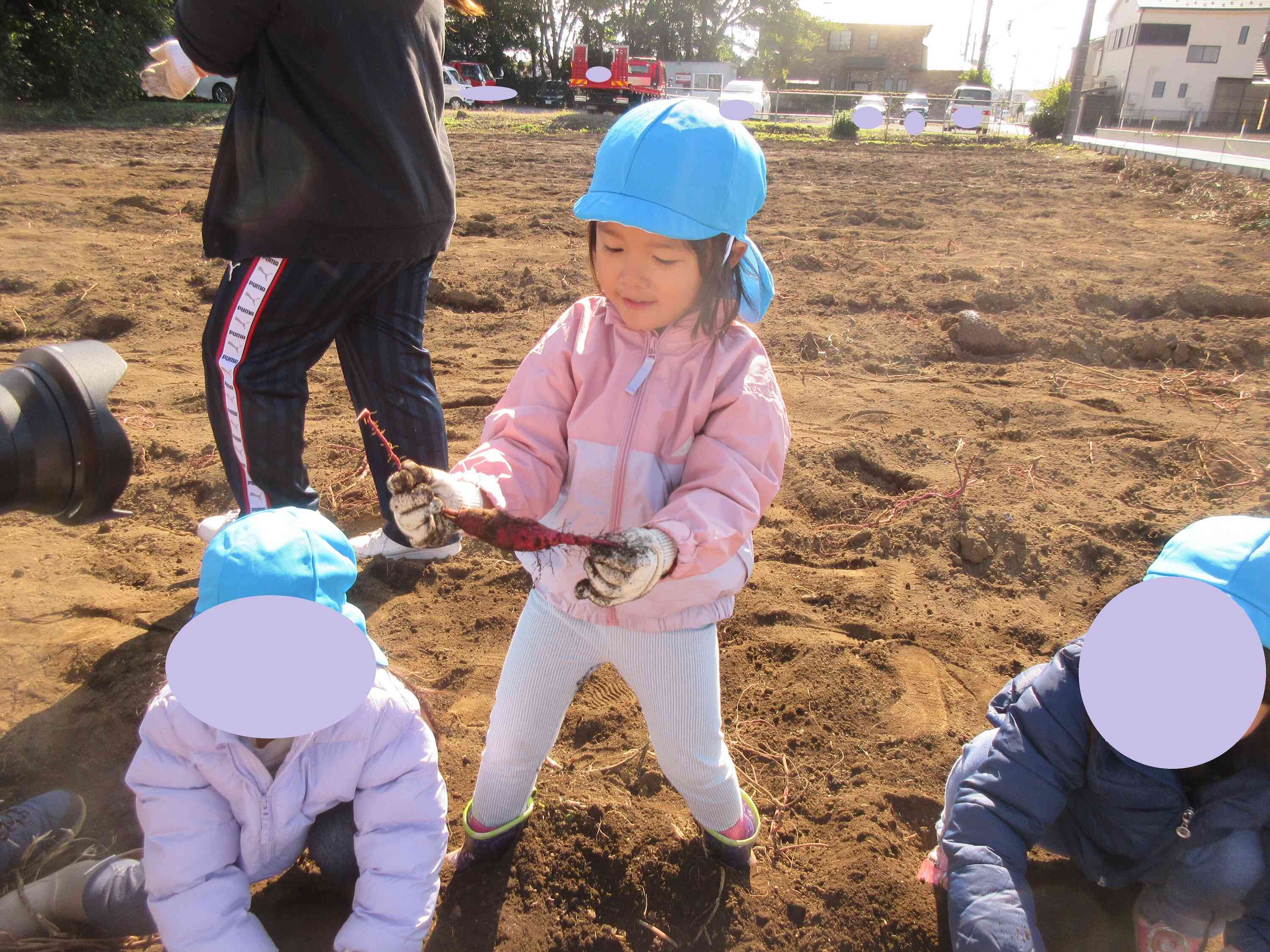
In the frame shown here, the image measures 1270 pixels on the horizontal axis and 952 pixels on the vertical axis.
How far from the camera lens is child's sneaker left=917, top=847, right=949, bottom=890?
5.75 ft

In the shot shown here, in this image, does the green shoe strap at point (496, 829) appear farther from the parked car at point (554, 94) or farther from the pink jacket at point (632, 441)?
the parked car at point (554, 94)

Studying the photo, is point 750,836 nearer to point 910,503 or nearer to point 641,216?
point 641,216

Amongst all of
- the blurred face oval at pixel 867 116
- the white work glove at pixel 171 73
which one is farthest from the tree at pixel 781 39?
the white work glove at pixel 171 73

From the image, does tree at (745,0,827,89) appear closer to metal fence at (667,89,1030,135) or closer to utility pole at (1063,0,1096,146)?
metal fence at (667,89,1030,135)

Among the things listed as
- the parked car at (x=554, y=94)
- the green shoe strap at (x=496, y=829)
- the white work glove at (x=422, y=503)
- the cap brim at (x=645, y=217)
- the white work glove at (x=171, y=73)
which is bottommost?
the green shoe strap at (x=496, y=829)

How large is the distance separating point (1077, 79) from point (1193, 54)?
2111 centimetres

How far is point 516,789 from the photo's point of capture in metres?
1.69

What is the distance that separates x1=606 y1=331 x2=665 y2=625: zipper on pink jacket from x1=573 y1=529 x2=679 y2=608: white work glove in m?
0.26

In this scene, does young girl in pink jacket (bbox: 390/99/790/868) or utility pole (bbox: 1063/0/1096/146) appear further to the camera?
utility pole (bbox: 1063/0/1096/146)

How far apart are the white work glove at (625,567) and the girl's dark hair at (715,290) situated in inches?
17.0

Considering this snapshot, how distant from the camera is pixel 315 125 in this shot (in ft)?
6.73

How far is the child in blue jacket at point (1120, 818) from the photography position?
1441 millimetres

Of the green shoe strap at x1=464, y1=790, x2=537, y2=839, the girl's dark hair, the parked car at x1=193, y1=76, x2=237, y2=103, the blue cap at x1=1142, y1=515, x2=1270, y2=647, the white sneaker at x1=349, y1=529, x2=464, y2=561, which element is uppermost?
the parked car at x1=193, y1=76, x2=237, y2=103

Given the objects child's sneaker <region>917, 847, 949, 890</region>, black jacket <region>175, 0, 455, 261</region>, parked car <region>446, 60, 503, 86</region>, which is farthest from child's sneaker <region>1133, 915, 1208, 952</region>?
parked car <region>446, 60, 503, 86</region>
